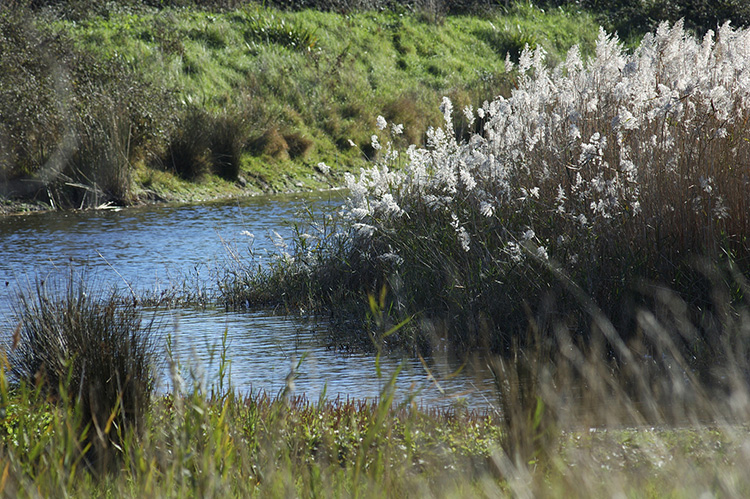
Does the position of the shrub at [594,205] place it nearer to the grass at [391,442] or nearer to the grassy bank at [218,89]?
the grass at [391,442]

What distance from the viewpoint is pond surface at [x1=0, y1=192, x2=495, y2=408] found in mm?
4898

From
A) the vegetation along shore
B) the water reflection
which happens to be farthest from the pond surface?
the vegetation along shore

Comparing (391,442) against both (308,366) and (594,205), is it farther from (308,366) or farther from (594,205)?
(594,205)

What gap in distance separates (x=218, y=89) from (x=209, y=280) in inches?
436

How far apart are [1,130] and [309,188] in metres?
5.74

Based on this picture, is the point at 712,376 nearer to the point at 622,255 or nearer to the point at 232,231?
the point at 622,255

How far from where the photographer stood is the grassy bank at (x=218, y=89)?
13531 mm

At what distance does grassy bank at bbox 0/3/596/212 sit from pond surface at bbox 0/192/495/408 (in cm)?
105

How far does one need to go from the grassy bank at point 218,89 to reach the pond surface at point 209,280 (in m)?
1.05

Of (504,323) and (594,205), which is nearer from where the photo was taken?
(594,205)

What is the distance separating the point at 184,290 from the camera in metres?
7.55

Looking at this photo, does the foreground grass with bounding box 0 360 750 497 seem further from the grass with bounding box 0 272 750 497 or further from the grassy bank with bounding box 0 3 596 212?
the grassy bank with bounding box 0 3 596 212

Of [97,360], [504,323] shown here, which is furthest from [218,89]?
[97,360]

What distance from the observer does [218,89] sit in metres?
18.6
